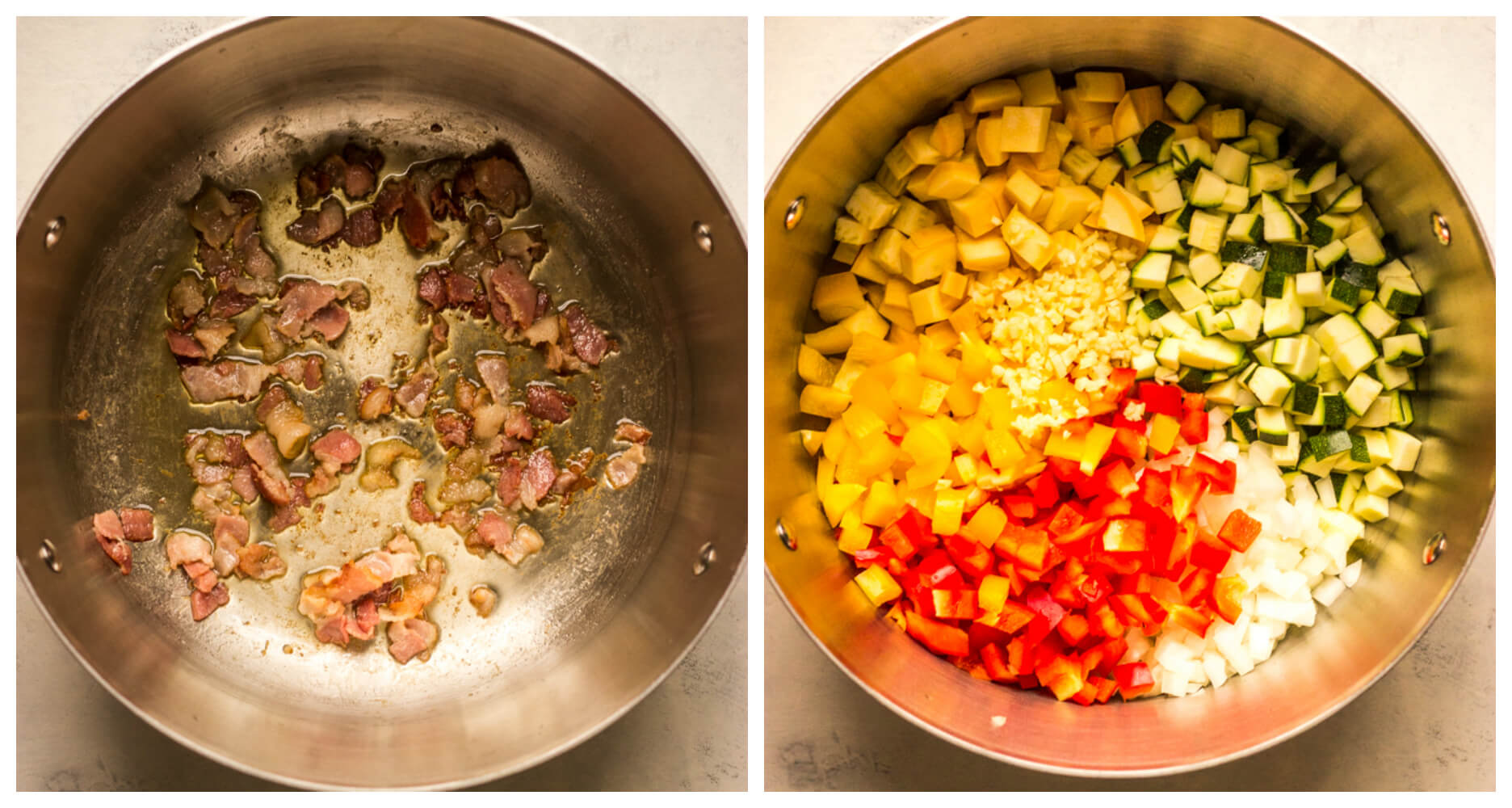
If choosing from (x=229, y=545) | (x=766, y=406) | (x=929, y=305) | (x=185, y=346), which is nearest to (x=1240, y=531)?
(x=929, y=305)

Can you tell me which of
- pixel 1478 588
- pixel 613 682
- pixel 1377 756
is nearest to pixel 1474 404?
pixel 1478 588

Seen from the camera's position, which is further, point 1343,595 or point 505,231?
point 505,231

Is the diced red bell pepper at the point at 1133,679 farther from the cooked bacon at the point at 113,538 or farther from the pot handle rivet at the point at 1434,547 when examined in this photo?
the cooked bacon at the point at 113,538

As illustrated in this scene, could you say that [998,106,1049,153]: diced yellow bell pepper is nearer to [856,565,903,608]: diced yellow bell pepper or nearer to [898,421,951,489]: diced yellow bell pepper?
[898,421,951,489]: diced yellow bell pepper

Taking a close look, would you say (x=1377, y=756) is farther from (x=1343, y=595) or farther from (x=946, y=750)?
(x=946, y=750)

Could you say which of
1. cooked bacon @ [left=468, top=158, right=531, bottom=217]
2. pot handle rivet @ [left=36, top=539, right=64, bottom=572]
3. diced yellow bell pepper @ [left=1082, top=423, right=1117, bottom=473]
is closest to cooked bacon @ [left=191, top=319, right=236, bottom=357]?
pot handle rivet @ [left=36, top=539, right=64, bottom=572]

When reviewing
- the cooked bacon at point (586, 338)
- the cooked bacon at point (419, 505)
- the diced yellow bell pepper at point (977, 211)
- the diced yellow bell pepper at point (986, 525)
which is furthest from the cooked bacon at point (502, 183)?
the diced yellow bell pepper at point (986, 525)
